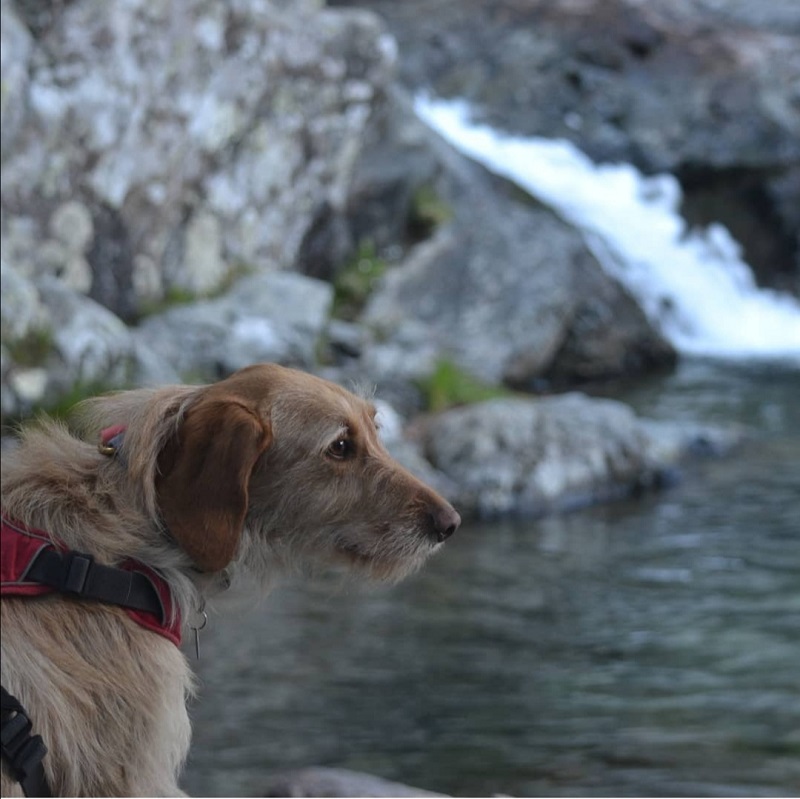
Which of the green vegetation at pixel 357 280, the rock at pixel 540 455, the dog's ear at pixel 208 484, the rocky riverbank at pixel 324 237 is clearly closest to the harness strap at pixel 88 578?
the dog's ear at pixel 208 484

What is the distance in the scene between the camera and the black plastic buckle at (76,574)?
3.31m

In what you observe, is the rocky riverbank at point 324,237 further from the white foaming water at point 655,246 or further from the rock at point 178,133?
the white foaming water at point 655,246

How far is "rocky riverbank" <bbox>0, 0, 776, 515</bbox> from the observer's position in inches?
390

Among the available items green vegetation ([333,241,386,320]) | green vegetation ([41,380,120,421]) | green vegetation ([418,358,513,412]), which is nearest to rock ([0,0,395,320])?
green vegetation ([333,241,386,320])

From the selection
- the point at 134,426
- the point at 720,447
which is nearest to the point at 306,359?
the point at 720,447

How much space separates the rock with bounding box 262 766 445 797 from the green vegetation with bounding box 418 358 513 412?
7571mm

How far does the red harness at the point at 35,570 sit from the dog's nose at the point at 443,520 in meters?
0.86

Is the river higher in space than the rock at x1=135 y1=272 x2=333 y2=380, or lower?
lower

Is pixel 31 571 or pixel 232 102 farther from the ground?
pixel 232 102

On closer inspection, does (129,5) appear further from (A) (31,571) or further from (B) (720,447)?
(A) (31,571)

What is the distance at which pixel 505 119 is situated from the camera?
816 inches

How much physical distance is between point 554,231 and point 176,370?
800 cm

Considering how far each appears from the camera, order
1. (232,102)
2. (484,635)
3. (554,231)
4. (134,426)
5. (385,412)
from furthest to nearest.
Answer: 1. (554,231)
2. (232,102)
3. (385,412)
4. (484,635)
5. (134,426)

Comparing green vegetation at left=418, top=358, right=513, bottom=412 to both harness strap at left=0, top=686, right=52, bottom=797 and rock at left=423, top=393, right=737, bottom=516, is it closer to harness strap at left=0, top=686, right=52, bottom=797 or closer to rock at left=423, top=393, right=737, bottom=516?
rock at left=423, top=393, right=737, bottom=516
